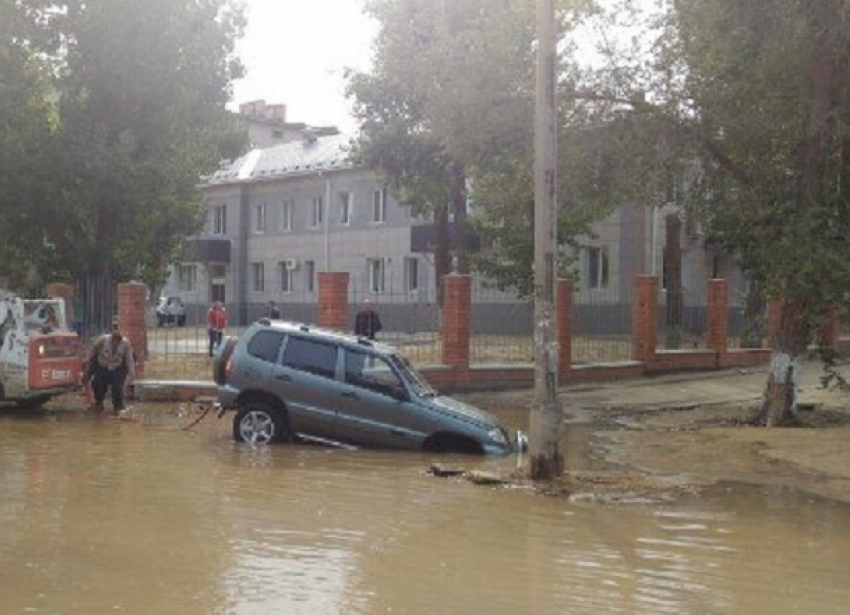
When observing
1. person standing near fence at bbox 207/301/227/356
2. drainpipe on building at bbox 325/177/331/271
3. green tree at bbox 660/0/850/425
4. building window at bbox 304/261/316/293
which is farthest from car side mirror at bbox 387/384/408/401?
building window at bbox 304/261/316/293

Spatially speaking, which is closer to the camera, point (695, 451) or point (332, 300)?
point (695, 451)

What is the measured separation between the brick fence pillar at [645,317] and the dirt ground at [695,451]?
548cm

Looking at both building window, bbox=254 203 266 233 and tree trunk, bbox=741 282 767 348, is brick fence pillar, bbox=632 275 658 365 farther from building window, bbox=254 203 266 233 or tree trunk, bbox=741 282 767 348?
building window, bbox=254 203 266 233

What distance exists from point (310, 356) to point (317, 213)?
35.0 m

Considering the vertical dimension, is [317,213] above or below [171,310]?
above

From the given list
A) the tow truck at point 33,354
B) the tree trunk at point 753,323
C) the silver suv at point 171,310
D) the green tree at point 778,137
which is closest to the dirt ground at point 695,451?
the green tree at point 778,137

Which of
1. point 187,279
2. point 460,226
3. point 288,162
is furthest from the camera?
point 187,279

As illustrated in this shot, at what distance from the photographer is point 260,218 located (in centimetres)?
5269

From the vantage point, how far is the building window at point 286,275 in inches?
1997

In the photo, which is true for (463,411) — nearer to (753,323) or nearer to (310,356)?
(310,356)

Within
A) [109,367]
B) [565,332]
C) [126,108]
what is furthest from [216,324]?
[109,367]

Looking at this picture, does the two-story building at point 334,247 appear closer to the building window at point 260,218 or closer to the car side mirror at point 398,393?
the building window at point 260,218

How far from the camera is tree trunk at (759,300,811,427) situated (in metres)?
17.9

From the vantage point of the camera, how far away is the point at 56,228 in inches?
1049
